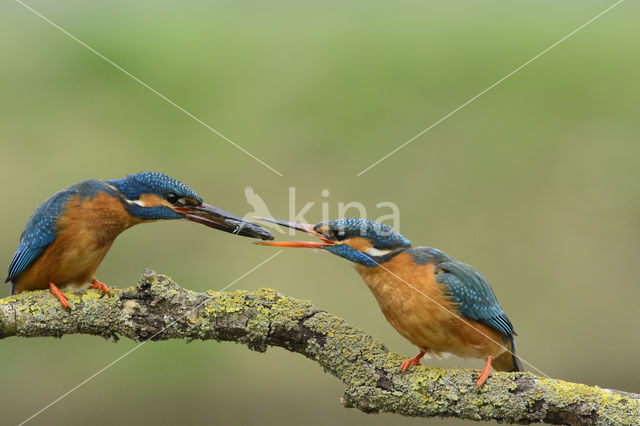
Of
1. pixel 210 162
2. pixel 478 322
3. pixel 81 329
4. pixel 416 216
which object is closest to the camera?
pixel 81 329

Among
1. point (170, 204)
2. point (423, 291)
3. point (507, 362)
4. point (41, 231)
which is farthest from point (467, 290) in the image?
point (41, 231)

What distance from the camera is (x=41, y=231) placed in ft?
11.6

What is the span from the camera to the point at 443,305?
3.26 m

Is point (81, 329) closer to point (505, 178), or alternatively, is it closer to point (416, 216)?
point (416, 216)

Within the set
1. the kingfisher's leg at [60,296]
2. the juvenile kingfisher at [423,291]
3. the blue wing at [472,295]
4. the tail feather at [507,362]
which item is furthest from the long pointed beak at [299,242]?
the tail feather at [507,362]

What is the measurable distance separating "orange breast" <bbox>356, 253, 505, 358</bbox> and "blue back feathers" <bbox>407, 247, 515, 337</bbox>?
34 millimetres

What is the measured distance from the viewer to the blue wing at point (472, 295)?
10.8 ft

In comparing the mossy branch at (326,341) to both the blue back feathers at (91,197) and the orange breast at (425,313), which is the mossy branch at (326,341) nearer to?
the orange breast at (425,313)

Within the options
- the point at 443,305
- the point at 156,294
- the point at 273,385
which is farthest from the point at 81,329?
the point at 273,385

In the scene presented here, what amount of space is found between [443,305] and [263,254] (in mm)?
3389

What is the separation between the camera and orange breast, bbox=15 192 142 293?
3520 mm

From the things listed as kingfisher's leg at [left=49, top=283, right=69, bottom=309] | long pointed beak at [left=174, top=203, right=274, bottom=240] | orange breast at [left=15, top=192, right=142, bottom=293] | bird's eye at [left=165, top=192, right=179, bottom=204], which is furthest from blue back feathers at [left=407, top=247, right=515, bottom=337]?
kingfisher's leg at [left=49, top=283, right=69, bottom=309]

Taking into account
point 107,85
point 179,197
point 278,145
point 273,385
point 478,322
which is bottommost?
point 273,385

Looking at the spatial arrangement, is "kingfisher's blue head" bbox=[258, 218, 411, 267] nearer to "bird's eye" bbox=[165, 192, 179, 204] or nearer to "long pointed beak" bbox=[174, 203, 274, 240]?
"long pointed beak" bbox=[174, 203, 274, 240]
